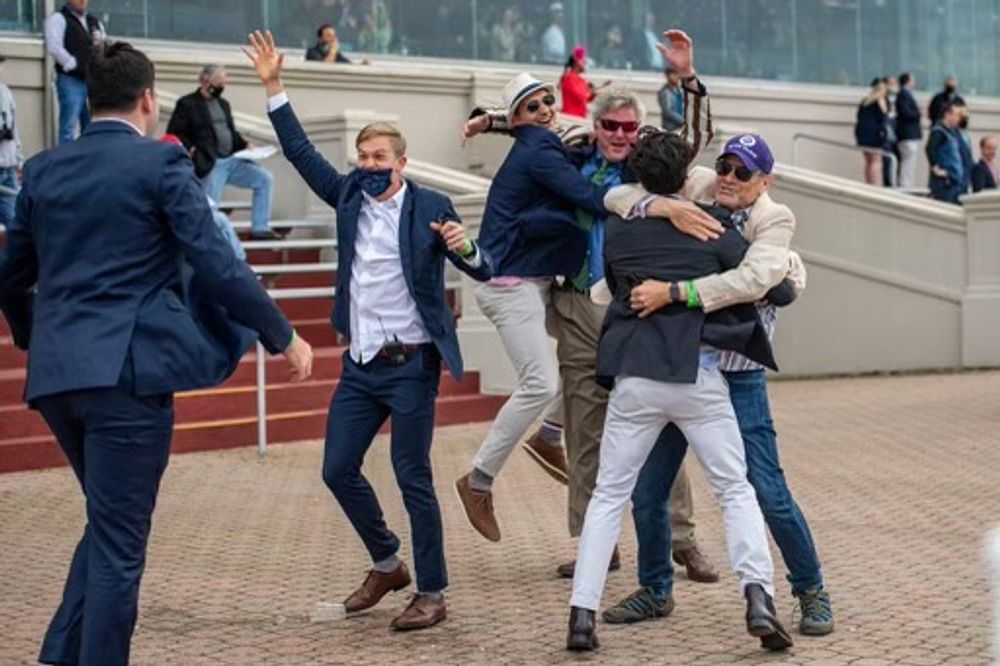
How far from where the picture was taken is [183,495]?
11.0m

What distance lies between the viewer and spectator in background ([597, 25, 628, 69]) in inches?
941

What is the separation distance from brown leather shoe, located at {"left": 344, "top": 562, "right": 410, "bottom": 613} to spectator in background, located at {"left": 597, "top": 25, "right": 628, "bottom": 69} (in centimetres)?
1687

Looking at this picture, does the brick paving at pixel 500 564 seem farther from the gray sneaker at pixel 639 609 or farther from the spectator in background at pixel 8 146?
the spectator in background at pixel 8 146

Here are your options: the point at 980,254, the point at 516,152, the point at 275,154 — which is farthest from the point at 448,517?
the point at 980,254

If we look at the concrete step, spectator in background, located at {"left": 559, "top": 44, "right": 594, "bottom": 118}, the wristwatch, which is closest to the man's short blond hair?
the wristwatch

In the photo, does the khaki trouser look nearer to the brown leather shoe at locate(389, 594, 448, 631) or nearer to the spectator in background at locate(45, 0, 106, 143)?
the brown leather shoe at locate(389, 594, 448, 631)

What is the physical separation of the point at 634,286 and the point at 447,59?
51.1ft

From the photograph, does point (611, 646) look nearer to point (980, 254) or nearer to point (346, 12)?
point (980, 254)

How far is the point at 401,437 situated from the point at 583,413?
110cm

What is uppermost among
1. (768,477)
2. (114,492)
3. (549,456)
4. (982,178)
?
(982,178)

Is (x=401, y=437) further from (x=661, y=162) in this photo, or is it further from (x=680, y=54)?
(x=680, y=54)

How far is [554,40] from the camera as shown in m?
23.2

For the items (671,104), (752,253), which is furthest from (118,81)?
(671,104)

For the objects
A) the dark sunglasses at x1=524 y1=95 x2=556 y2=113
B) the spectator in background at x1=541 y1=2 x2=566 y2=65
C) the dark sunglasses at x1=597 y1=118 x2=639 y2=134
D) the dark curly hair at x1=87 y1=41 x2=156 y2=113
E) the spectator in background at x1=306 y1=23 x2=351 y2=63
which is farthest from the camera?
the spectator in background at x1=541 y1=2 x2=566 y2=65
